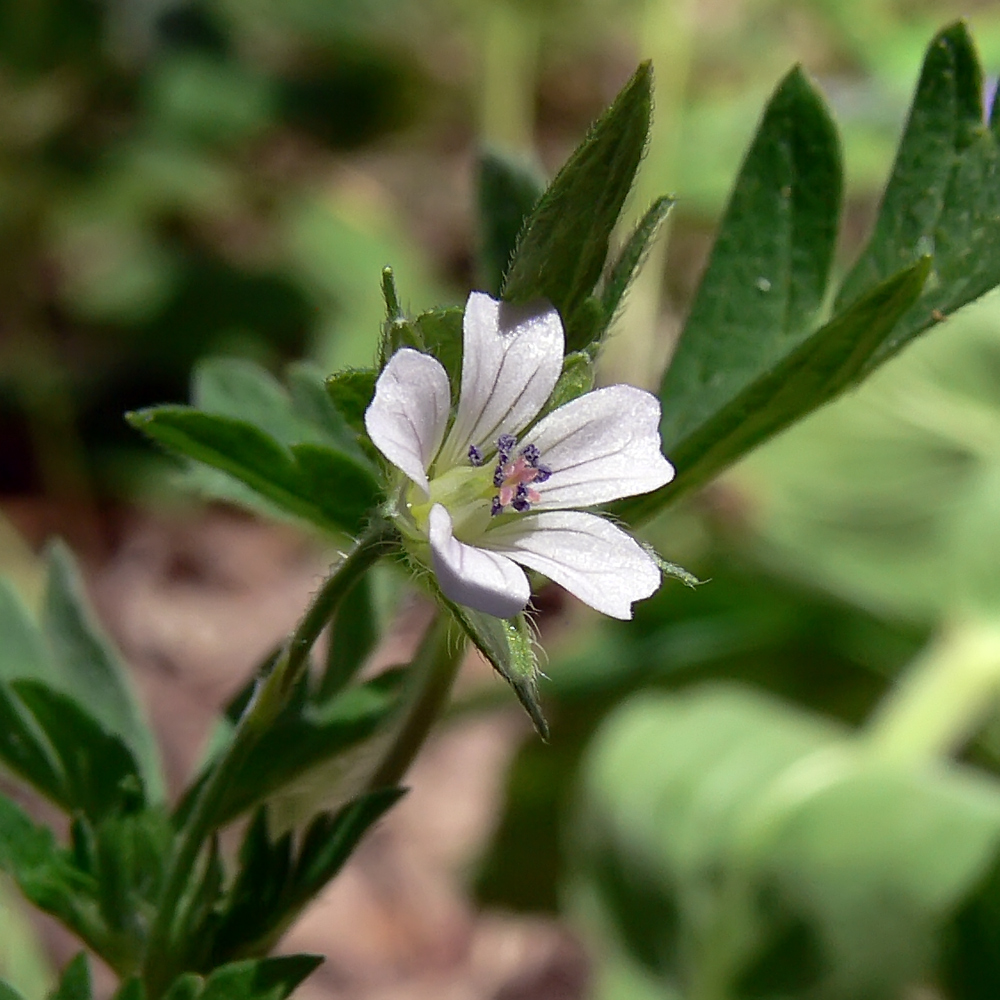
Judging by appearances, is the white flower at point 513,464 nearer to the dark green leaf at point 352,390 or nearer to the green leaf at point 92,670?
the dark green leaf at point 352,390

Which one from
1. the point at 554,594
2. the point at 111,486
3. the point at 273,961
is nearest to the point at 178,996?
the point at 273,961

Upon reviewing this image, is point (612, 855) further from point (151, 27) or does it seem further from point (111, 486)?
point (151, 27)

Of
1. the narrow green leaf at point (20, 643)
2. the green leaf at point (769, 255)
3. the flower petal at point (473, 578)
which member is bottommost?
the narrow green leaf at point (20, 643)

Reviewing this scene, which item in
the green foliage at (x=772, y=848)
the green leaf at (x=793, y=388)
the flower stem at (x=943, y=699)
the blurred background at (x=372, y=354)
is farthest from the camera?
the blurred background at (x=372, y=354)

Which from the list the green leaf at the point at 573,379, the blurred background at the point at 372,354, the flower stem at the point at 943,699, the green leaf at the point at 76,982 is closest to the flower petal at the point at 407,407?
the green leaf at the point at 573,379

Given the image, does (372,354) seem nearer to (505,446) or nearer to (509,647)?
(505,446)

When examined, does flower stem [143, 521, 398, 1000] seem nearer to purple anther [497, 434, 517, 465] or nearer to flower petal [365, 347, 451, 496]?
flower petal [365, 347, 451, 496]

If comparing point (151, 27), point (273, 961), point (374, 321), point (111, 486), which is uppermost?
point (151, 27)
